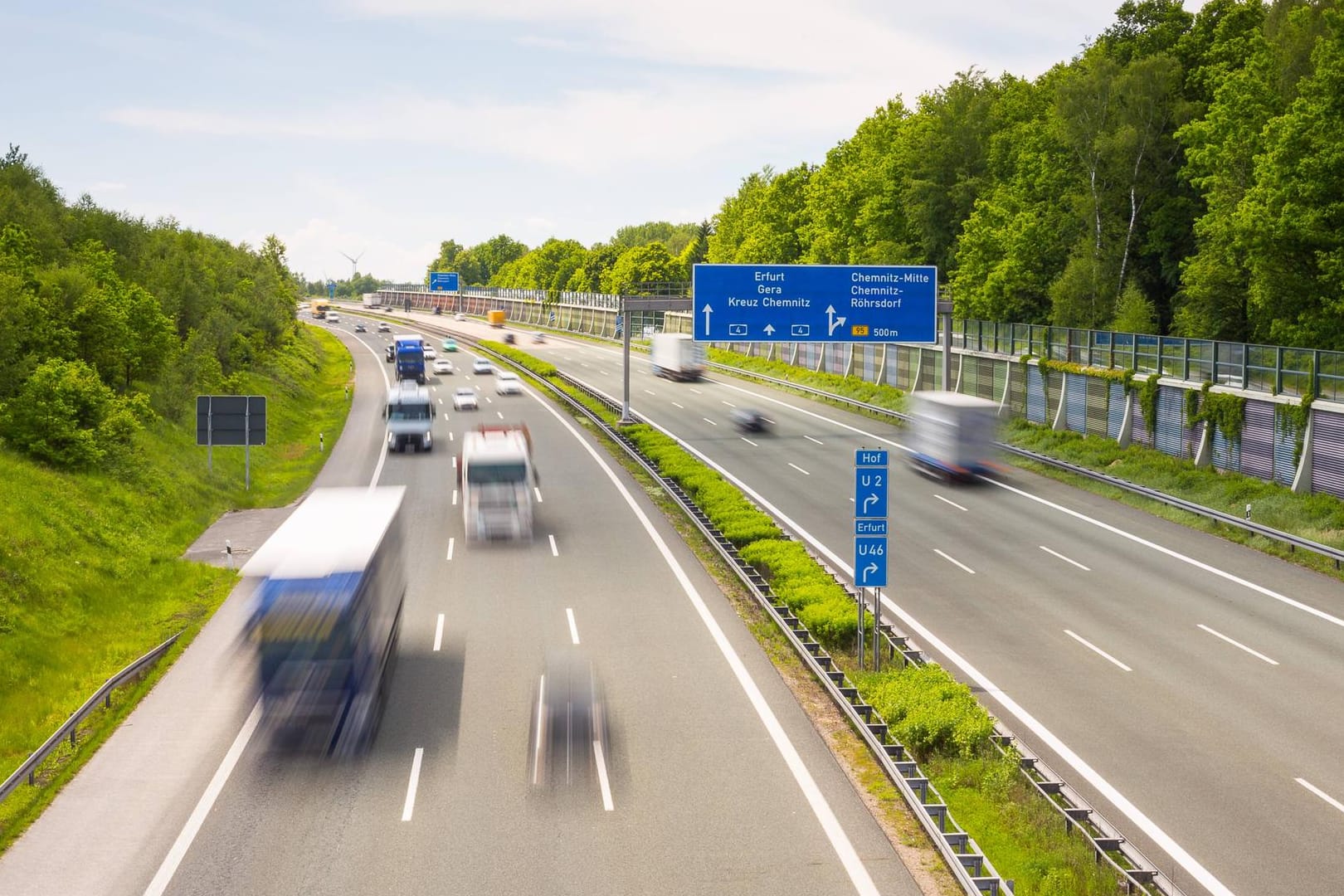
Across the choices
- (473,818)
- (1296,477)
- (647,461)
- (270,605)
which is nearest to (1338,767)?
(473,818)

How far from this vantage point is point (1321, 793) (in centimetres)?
1755

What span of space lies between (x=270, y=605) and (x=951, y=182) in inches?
3187

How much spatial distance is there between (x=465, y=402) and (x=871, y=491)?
53.8m

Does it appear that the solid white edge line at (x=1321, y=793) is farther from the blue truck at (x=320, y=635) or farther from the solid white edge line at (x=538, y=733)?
the blue truck at (x=320, y=635)

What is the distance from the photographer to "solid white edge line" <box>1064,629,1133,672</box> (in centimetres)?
2359

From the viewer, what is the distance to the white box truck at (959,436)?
45.2 m

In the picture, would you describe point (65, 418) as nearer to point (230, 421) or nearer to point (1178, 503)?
point (230, 421)

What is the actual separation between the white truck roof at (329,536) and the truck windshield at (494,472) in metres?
10.9

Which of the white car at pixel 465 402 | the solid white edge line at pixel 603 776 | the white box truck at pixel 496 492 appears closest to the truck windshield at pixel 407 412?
the white car at pixel 465 402

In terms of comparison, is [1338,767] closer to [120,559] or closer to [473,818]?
[473,818]

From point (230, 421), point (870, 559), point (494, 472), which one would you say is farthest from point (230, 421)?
point (870, 559)

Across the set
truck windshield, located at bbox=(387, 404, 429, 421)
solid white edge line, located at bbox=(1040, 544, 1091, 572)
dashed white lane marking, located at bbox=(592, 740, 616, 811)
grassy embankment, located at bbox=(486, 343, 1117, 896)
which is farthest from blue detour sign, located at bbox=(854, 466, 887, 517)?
truck windshield, located at bbox=(387, 404, 429, 421)

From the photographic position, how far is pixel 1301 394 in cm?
3931

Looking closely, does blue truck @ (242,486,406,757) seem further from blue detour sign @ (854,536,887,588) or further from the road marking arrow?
the road marking arrow
